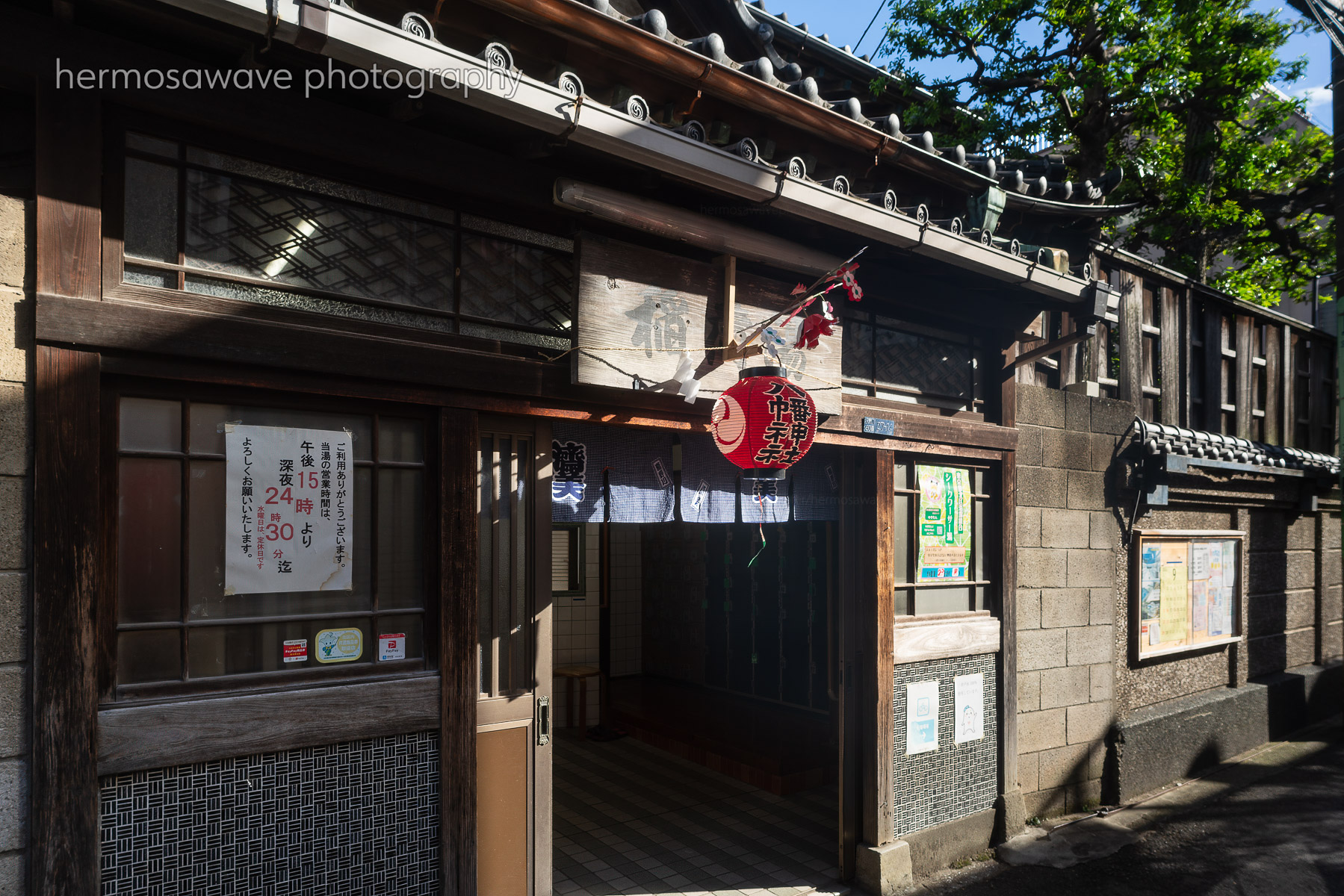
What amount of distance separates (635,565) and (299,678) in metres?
10.1

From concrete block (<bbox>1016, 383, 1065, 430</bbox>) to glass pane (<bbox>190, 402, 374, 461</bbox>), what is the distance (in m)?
7.04

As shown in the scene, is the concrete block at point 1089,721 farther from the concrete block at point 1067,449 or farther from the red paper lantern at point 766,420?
the red paper lantern at point 766,420

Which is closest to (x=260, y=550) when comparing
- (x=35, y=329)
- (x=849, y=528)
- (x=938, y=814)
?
(x=35, y=329)

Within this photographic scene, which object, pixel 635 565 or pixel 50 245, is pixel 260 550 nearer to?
pixel 50 245

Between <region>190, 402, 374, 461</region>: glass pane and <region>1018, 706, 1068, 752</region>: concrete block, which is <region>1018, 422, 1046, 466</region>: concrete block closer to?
<region>1018, 706, 1068, 752</region>: concrete block

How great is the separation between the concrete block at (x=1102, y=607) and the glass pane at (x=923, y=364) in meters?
3.09

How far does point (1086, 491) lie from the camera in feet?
31.9

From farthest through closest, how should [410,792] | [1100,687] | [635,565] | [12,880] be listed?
1. [635,565]
2. [1100,687]
3. [410,792]
4. [12,880]

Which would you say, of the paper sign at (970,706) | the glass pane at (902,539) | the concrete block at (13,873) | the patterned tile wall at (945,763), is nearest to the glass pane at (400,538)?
the concrete block at (13,873)

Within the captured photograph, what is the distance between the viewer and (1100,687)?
31.9 ft

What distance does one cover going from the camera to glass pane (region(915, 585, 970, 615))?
324 inches

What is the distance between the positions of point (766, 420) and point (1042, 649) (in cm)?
545

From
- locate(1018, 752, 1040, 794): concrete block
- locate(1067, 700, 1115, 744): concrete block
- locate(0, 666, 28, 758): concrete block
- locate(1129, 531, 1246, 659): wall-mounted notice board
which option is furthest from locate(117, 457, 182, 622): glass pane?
locate(1129, 531, 1246, 659): wall-mounted notice board

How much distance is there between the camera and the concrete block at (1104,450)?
9.85 meters
